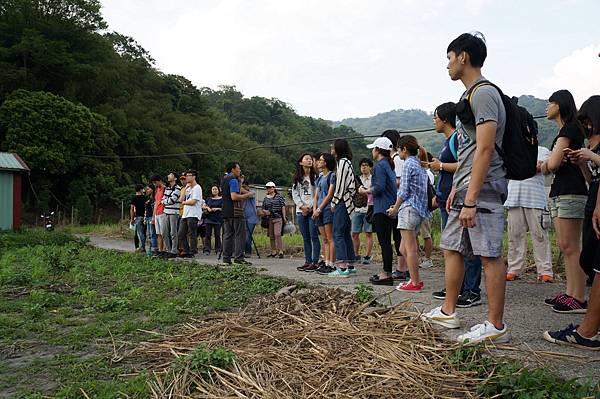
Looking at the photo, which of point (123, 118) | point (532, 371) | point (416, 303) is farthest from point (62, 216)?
point (532, 371)

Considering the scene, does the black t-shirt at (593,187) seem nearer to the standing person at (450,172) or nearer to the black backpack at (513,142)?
the black backpack at (513,142)

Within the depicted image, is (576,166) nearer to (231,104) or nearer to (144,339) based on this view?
(144,339)

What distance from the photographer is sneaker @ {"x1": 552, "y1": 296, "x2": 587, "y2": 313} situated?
4.19m

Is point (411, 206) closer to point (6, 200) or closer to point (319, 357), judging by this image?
point (319, 357)

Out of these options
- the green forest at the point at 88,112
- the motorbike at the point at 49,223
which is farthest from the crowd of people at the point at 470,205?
the green forest at the point at 88,112

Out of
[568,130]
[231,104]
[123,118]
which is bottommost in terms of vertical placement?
[568,130]

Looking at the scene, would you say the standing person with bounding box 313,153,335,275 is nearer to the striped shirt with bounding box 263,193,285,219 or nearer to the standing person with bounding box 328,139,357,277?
the standing person with bounding box 328,139,357,277

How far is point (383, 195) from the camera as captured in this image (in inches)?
237

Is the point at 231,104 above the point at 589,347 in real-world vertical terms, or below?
above

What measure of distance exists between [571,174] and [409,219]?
150 centimetres

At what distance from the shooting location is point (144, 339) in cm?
427

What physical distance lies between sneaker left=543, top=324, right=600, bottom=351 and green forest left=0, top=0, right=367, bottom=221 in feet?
65.9

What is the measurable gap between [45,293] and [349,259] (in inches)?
148

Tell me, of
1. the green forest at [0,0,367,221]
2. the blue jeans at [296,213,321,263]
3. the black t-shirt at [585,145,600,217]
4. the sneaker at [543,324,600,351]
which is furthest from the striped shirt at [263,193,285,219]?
the green forest at [0,0,367,221]
